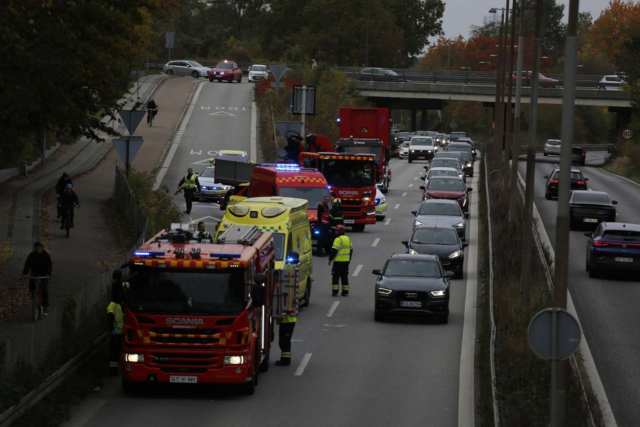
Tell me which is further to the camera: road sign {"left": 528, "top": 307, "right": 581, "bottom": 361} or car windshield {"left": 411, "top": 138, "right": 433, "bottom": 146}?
car windshield {"left": 411, "top": 138, "right": 433, "bottom": 146}

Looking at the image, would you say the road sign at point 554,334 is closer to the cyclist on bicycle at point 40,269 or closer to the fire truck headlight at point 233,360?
the fire truck headlight at point 233,360

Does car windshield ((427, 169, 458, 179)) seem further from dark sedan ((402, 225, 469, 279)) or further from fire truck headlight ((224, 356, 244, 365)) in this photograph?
fire truck headlight ((224, 356, 244, 365))

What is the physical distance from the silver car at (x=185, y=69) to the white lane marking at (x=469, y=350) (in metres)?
66.6

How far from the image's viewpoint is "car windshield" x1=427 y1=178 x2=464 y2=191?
43531 millimetres

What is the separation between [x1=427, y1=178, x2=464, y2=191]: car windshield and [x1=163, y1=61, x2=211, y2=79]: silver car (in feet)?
190

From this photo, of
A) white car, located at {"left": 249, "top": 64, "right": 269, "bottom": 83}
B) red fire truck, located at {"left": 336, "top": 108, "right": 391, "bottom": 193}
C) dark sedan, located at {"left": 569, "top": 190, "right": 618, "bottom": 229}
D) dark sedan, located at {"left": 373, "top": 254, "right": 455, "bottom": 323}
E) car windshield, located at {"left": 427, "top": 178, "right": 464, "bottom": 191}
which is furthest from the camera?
white car, located at {"left": 249, "top": 64, "right": 269, "bottom": 83}

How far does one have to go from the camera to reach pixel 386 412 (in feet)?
50.9

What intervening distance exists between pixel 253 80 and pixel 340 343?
74.2m

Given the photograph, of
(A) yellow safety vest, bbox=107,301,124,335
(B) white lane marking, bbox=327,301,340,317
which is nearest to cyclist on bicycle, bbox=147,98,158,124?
(B) white lane marking, bbox=327,301,340,317

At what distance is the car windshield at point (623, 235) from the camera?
1205 inches

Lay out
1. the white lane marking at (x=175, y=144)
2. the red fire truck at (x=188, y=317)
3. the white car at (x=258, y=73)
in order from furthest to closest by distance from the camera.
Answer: the white car at (x=258, y=73) < the white lane marking at (x=175, y=144) < the red fire truck at (x=188, y=317)

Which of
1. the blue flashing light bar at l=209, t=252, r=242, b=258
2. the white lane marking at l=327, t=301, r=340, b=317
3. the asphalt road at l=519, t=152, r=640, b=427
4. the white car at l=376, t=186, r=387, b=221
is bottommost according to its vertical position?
the asphalt road at l=519, t=152, r=640, b=427

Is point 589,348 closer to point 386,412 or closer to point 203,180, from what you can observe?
point 386,412

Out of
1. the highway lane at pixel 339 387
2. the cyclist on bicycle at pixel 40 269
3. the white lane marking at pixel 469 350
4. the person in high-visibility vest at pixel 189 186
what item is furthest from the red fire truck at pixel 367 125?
the cyclist on bicycle at pixel 40 269
